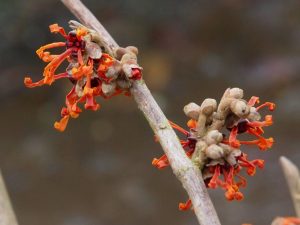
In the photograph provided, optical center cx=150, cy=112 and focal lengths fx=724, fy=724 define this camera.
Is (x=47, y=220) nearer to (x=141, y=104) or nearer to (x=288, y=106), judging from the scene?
(x=288, y=106)

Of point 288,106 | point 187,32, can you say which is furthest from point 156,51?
point 288,106

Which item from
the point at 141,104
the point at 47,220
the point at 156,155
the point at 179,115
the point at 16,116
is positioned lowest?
the point at 141,104

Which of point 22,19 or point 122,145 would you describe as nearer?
point 122,145

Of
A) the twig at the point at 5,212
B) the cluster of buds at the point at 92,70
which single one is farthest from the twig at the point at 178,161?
the twig at the point at 5,212

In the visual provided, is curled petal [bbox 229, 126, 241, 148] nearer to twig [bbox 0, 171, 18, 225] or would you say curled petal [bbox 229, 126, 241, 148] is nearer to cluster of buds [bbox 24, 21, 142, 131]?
cluster of buds [bbox 24, 21, 142, 131]

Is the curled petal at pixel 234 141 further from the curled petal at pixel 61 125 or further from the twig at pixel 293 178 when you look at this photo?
the curled petal at pixel 61 125

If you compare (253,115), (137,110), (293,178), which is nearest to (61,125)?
(253,115)
